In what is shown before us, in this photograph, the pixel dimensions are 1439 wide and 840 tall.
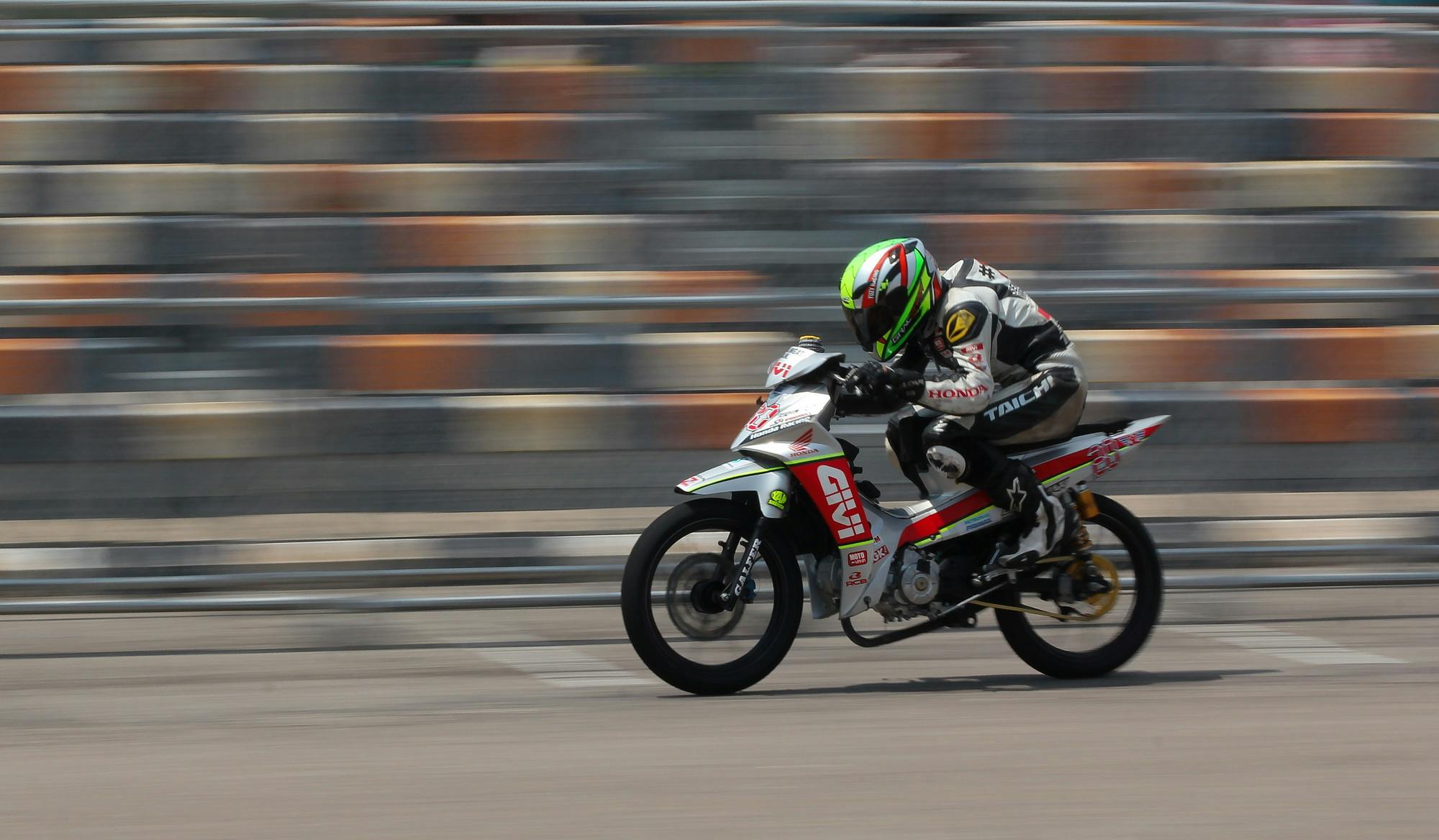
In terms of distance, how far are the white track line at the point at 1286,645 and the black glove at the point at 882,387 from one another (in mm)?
1889

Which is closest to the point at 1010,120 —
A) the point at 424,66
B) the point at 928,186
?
the point at 928,186

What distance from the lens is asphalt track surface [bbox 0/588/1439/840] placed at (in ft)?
14.0

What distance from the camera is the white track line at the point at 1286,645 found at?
650 centimetres

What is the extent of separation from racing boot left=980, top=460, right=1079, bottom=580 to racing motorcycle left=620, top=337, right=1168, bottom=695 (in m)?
0.06

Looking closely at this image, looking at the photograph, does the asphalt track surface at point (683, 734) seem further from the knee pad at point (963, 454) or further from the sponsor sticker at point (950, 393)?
the sponsor sticker at point (950, 393)

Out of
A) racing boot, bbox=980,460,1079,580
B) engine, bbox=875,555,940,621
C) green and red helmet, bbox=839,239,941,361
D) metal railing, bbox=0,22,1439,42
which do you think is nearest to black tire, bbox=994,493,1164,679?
racing boot, bbox=980,460,1079,580

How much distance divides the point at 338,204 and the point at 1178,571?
4.15m

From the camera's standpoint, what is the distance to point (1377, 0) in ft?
29.2

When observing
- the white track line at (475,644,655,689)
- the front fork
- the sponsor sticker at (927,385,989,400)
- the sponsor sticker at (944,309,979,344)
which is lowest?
the white track line at (475,644,655,689)

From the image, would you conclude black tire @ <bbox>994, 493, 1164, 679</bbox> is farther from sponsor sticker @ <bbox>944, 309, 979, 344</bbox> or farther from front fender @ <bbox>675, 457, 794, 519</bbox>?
front fender @ <bbox>675, 457, 794, 519</bbox>

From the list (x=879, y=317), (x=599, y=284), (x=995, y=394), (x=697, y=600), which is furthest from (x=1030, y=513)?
(x=599, y=284)

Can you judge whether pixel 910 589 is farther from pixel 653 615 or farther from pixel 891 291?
A: pixel 891 291

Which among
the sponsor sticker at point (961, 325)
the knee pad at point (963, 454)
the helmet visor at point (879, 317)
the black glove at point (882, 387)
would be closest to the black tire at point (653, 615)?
the black glove at point (882, 387)

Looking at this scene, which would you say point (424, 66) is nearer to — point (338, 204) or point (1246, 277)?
point (338, 204)
